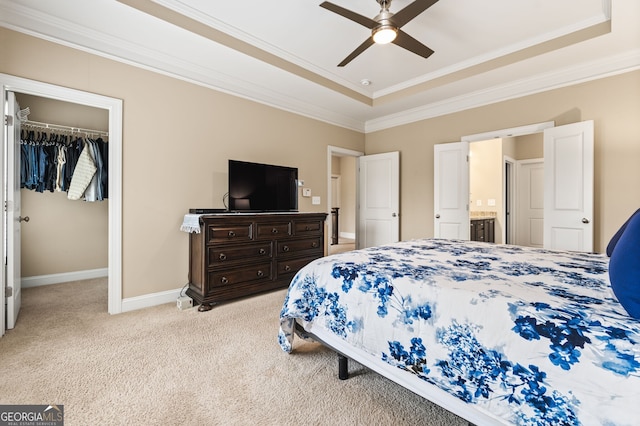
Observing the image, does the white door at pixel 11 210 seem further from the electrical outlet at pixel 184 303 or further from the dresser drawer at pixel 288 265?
the dresser drawer at pixel 288 265

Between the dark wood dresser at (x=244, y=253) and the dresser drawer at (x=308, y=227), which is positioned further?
the dresser drawer at (x=308, y=227)

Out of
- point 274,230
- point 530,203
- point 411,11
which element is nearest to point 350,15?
point 411,11

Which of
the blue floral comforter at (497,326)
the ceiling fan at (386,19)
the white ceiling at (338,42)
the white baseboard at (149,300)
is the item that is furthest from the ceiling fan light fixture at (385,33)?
the white baseboard at (149,300)

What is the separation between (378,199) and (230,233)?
3001 mm

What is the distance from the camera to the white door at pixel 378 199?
16.3ft

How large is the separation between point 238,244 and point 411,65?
306cm

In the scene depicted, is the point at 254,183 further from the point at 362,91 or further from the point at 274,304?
the point at 362,91

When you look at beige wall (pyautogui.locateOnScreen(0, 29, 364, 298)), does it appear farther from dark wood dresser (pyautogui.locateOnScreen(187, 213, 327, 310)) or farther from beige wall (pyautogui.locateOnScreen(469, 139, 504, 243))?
beige wall (pyautogui.locateOnScreen(469, 139, 504, 243))

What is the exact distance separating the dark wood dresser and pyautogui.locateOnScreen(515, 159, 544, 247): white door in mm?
5334

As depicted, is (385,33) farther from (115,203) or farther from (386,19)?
(115,203)

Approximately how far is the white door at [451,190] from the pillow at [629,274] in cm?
316

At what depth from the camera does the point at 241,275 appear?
3.14 m

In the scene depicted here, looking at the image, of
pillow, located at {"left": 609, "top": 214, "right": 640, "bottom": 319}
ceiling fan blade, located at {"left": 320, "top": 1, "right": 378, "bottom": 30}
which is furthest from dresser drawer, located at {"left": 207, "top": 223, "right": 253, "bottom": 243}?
pillow, located at {"left": 609, "top": 214, "right": 640, "bottom": 319}

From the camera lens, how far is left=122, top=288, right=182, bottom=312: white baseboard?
9.43ft
